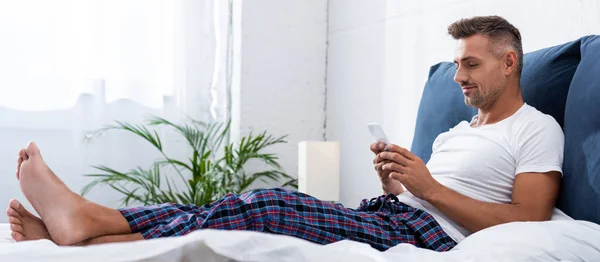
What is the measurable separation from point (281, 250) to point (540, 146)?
3.00 feet

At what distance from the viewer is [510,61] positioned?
2.02m

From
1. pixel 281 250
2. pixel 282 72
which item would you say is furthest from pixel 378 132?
pixel 282 72

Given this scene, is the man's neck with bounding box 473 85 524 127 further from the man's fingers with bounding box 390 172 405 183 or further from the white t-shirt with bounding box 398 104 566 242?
the man's fingers with bounding box 390 172 405 183

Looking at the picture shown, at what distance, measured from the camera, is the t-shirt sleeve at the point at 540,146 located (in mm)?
1782

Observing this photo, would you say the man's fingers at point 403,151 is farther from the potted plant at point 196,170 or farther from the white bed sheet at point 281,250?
the potted plant at point 196,170

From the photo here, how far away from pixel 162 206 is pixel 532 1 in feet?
5.23

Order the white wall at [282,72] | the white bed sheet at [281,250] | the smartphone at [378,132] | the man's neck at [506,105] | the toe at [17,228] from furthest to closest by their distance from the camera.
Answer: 1. the white wall at [282,72]
2. the man's neck at [506,105]
3. the smartphone at [378,132]
4. the toe at [17,228]
5. the white bed sheet at [281,250]

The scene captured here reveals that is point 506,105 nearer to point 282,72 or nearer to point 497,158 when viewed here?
point 497,158

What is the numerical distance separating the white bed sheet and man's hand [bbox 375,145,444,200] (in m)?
0.36

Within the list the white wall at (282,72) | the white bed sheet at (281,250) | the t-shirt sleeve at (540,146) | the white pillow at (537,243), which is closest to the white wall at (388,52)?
the white wall at (282,72)

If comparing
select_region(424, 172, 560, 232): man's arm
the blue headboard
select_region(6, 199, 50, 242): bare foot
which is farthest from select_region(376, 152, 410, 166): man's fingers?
select_region(6, 199, 50, 242): bare foot

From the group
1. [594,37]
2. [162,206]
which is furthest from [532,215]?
[162,206]

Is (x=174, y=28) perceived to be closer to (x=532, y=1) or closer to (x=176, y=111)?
→ (x=176, y=111)

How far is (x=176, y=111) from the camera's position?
12.5ft
